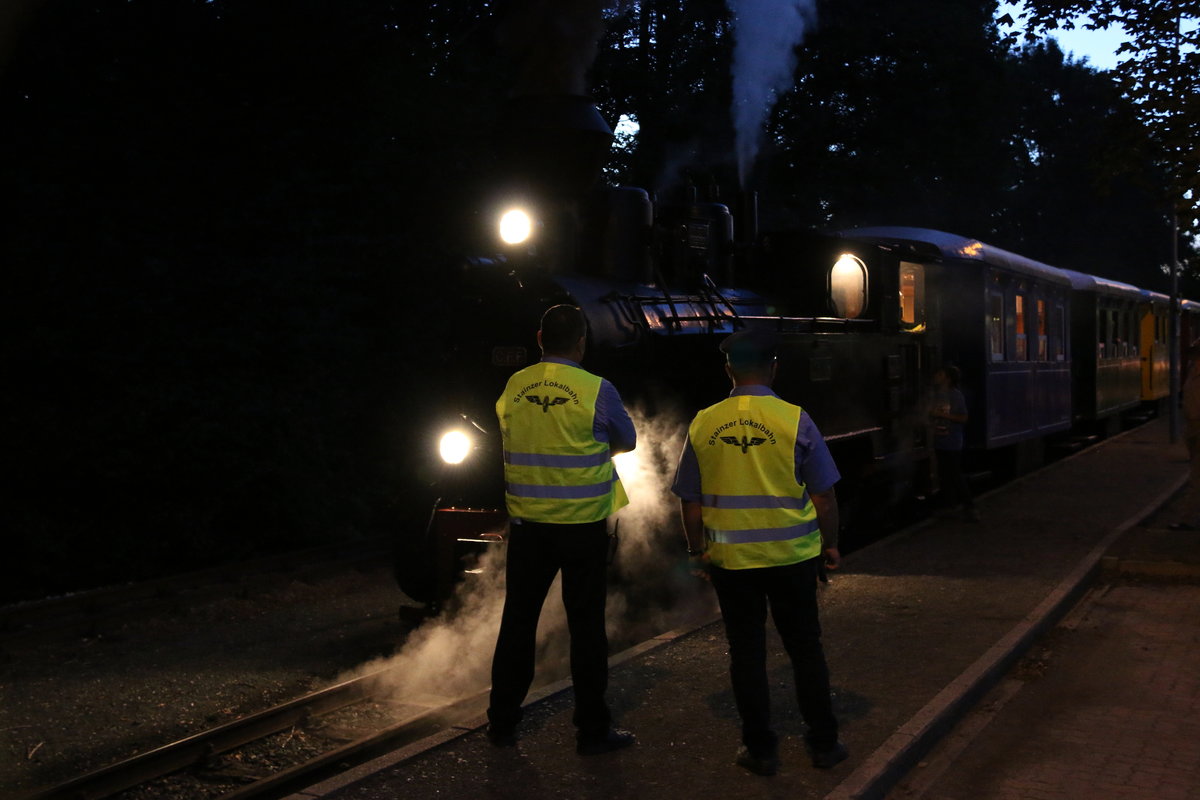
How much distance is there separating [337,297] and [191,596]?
15.8ft

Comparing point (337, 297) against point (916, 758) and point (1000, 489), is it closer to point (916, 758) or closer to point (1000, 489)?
point (1000, 489)

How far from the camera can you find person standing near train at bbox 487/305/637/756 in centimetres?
461

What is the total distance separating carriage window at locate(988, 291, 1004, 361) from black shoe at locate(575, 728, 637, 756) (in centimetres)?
975

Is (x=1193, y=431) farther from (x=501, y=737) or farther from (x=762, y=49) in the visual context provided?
(x=501, y=737)

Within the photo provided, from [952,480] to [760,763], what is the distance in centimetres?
701

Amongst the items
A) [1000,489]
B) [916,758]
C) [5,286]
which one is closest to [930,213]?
[1000,489]

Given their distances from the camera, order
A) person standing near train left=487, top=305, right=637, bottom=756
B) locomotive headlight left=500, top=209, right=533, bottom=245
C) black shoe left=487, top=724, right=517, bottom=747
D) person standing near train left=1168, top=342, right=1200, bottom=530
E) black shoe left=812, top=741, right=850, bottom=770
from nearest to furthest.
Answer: black shoe left=812, top=741, right=850, bottom=770, person standing near train left=487, top=305, right=637, bottom=756, black shoe left=487, top=724, right=517, bottom=747, locomotive headlight left=500, top=209, right=533, bottom=245, person standing near train left=1168, top=342, right=1200, bottom=530

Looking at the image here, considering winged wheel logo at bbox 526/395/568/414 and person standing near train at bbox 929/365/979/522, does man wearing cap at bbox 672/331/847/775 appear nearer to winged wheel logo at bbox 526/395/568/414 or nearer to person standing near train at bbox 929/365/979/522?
winged wheel logo at bbox 526/395/568/414

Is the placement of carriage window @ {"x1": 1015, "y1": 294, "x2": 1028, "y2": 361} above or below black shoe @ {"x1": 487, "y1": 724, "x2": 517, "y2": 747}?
above

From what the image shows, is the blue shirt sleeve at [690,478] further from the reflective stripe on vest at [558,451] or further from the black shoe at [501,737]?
the black shoe at [501,737]

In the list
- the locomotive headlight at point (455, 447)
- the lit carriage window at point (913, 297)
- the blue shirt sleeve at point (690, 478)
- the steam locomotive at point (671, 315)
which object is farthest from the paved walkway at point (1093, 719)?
the lit carriage window at point (913, 297)

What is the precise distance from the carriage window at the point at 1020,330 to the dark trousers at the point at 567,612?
11.2 metres

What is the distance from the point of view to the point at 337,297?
41.2 ft

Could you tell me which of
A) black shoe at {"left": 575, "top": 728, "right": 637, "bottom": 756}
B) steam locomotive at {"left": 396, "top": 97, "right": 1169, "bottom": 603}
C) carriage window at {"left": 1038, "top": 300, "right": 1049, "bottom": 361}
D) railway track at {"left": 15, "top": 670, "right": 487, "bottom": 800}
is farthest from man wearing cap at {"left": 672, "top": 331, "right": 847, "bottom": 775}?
carriage window at {"left": 1038, "top": 300, "right": 1049, "bottom": 361}
